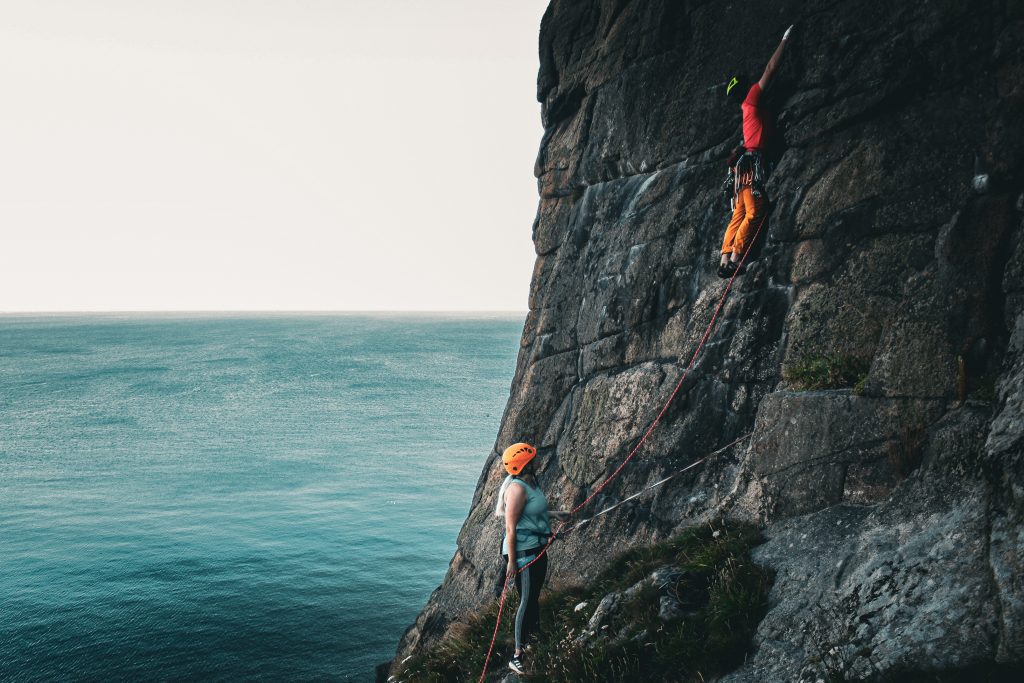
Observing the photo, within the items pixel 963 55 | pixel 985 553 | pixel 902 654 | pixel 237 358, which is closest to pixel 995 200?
pixel 963 55

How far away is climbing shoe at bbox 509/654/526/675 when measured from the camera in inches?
334

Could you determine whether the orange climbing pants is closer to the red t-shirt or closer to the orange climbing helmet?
the red t-shirt

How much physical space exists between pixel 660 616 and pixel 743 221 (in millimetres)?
6013

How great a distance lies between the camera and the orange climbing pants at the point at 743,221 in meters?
10.3

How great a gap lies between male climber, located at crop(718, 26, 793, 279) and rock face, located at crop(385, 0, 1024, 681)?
0.92ft

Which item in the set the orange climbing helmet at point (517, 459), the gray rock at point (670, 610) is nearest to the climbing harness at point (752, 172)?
the orange climbing helmet at point (517, 459)

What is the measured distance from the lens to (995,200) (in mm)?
7895

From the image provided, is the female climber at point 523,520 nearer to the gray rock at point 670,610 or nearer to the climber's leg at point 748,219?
the gray rock at point 670,610

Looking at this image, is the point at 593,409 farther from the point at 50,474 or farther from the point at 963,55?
the point at 50,474

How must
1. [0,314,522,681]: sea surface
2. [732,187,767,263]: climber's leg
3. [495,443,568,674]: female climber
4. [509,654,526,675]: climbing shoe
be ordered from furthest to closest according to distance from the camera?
[0,314,522,681]: sea surface < [732,187,767,263]: climber's leg < [509,654,526,675]: climbing shoe < [495,443,568,674]: female climber

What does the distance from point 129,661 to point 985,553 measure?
80.8ft

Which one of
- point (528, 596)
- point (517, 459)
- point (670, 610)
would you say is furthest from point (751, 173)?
point (528, 596)

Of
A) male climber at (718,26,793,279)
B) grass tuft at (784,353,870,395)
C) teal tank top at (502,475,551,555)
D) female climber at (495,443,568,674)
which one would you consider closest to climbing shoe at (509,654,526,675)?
female climber at (495,443,568,674)

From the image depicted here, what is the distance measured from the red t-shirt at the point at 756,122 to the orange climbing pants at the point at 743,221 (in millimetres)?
779
